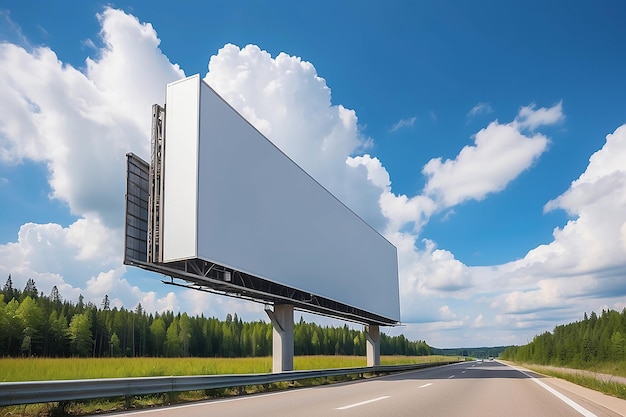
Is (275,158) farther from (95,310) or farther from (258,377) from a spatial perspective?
(95,310)

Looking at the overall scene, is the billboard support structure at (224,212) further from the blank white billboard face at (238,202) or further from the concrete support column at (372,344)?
the concrete support column at (372,344)

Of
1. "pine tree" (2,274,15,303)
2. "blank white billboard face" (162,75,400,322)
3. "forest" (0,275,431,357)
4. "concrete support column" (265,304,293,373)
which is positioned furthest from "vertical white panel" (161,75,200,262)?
"pine tree" (2,274,15,303)

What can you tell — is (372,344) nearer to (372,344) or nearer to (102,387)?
(372,344)

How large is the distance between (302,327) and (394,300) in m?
57.6

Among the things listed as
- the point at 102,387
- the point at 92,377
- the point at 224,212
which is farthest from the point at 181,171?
the point at 102,387

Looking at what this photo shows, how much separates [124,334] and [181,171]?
212 feet

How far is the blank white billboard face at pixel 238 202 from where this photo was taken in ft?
55.7

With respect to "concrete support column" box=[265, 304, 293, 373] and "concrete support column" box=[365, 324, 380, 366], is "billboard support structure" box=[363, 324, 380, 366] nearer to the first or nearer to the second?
"concrete support column" box=[365, 324, 380, 366]

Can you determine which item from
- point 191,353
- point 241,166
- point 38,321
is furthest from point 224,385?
point 191,353

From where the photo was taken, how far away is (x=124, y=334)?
7375 cm

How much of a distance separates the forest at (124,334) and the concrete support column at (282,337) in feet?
49.2

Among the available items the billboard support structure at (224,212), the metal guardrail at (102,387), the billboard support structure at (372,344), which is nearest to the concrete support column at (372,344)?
the billboard support structure at (372,344)

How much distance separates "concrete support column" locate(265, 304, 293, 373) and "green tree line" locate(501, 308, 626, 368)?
61.7m

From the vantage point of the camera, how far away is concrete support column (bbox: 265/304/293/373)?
2295 centimetres
